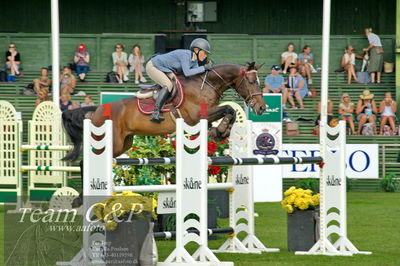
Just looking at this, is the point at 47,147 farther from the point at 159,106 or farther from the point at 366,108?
the point at 366,108

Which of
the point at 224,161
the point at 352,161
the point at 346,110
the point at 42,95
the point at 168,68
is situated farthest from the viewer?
the point at 346,110

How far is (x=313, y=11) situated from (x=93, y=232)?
23.3 m

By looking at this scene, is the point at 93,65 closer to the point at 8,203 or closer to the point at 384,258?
the point at 8,203

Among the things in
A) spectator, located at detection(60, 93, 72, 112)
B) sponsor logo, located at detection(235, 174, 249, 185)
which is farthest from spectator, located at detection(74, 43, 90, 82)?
sponsor logo, located at detection(235, 174, 249, 185)

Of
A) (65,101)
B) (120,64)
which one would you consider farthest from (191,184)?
(120,64)

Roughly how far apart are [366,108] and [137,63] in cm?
584

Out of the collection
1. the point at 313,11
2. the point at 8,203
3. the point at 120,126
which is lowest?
the point at 8,203

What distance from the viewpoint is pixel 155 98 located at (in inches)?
564

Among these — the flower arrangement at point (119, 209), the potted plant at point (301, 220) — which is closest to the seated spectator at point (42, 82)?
the potted plant at point (301, 220)

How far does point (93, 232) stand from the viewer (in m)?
9.78

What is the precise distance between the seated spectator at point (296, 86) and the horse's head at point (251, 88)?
12.4 metres

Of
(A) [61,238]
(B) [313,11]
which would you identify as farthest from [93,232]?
(B) [313,11]

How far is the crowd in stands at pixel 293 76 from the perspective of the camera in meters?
25.6

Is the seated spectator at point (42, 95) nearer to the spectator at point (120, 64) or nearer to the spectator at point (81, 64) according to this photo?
the spectator at point (81, 64)
